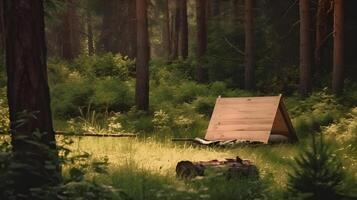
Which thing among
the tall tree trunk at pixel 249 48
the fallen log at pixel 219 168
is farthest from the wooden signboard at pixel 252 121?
the tall tree trunk at pixel 249 48

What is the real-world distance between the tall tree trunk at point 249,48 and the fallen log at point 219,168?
537 inches

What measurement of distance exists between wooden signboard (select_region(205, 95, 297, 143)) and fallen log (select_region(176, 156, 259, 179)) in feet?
13.1

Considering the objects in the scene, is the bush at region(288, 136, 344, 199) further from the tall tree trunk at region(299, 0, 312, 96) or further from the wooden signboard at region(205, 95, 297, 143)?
the tall tree trunk at region(299, 0, 312, 96)

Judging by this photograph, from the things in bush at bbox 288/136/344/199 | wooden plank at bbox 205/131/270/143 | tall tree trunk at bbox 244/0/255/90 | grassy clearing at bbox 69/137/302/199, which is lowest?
wooden plank at bbox 205/131/270/143

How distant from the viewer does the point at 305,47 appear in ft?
58.8

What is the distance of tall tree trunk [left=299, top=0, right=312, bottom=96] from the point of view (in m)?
17.5

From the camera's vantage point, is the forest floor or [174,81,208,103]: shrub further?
[174,81,208,103]: shrub

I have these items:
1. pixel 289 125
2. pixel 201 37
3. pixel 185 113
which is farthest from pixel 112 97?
pixel 201 37

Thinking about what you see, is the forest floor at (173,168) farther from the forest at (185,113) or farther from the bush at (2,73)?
the bush at (2,73)

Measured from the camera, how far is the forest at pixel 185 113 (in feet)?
18.4

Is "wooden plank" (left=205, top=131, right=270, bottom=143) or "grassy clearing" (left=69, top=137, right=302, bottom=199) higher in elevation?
"grassy clearing" (left=69, top=137, right=302, bottom=199)

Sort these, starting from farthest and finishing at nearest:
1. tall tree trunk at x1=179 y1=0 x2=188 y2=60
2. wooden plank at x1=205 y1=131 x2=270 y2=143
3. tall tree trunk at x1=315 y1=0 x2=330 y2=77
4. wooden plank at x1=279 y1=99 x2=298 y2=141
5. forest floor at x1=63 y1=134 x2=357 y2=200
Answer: tall tree trunk at x1=179 y1=0 x2=188 y2=60 < tall tree trunk at x1=315 y1=0 x2=330 y2=77 < wooden plank at x1=279 y1=99 x2=298 y2=141 < wooden plank at x1=205 y1=131 x2=270 y2=143 < forest floor at x1=63 y1=134 x2=357 y2=200

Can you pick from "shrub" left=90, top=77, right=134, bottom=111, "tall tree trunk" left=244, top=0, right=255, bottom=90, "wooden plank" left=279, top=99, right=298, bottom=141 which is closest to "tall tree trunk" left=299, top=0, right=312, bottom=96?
"tall tree trunk" left=244, top=0, right=255, bottom=90

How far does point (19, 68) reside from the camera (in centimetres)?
561
